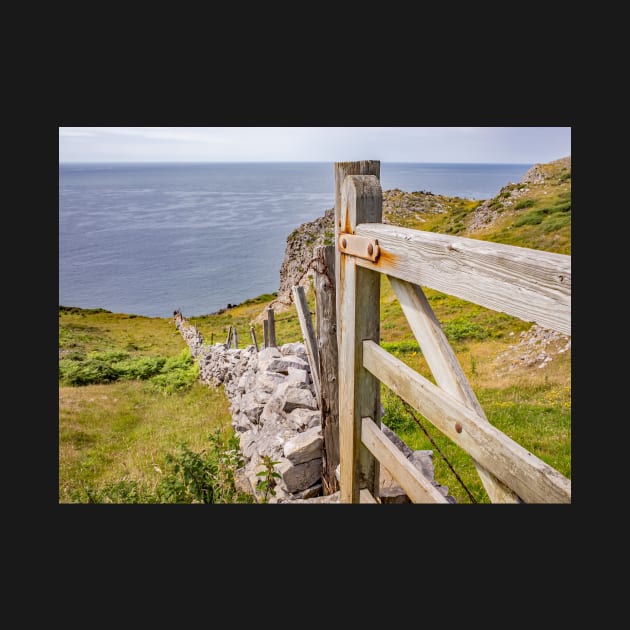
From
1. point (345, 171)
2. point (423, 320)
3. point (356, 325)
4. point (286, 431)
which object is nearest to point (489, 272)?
point (423, 320)

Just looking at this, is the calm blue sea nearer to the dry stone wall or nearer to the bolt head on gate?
the dry stone wall

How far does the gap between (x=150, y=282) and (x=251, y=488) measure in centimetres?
3597

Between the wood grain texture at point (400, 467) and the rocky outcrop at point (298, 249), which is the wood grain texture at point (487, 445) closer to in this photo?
the wood grain texture at point (400, 467)

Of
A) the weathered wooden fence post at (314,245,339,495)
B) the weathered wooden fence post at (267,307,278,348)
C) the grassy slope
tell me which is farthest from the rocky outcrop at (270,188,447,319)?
the weathered wooden fence post at (314,245,339,495)

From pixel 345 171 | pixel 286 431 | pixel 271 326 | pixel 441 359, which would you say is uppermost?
pixel 345 171

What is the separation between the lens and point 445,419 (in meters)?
2.21

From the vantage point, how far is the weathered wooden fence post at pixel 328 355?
4.07m

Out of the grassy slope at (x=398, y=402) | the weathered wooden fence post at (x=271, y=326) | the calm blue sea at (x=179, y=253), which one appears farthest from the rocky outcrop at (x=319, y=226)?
the weathered wooden fence post at (x=271, y=326)

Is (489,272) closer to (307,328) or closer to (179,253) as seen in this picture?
(307,328)

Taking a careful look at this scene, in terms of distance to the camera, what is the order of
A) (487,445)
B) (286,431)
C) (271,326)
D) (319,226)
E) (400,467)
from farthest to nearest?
(319,226)
(271,326)
(286,431)
(400,467)
(487,445)

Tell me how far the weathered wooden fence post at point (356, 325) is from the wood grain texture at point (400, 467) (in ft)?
0.39

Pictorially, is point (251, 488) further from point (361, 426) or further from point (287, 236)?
point (287, 236)

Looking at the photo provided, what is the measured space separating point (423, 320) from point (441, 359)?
0.22 m

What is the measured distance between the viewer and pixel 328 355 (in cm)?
439
